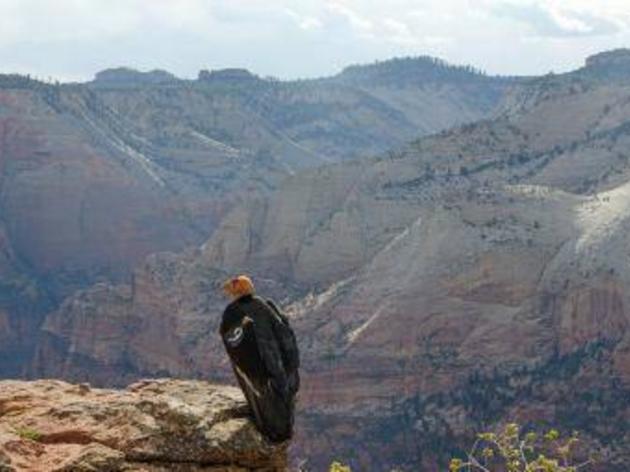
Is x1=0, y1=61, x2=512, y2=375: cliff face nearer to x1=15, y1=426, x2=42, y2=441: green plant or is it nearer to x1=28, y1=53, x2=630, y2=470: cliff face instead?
x1=28, y1=53, x2=630, y2=470: cliff face

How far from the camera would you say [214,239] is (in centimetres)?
9812

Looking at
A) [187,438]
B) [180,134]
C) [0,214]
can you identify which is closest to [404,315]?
[187,438]

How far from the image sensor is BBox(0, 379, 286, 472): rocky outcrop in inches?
473

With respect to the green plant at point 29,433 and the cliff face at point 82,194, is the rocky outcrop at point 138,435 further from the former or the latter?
the cliff face at point 82,194

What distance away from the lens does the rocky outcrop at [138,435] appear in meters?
12.0

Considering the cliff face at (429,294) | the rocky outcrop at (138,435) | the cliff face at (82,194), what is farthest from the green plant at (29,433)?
the cliff face at (82,194)

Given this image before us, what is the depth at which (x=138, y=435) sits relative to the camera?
40.9ft

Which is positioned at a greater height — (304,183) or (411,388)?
(304,183)

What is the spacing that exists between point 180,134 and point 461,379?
100m

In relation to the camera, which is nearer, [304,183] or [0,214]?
[304,183]

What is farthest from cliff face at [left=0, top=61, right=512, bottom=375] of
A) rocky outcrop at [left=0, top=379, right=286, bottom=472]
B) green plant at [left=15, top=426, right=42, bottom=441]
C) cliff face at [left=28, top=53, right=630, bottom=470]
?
green plant at [left=15, top=426, right=42, bottom=441]

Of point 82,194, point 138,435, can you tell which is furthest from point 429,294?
point 82,194

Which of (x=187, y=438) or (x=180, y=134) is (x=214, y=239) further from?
(x=187, y=438)

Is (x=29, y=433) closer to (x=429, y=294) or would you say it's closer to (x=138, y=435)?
(x=138, y=435)
